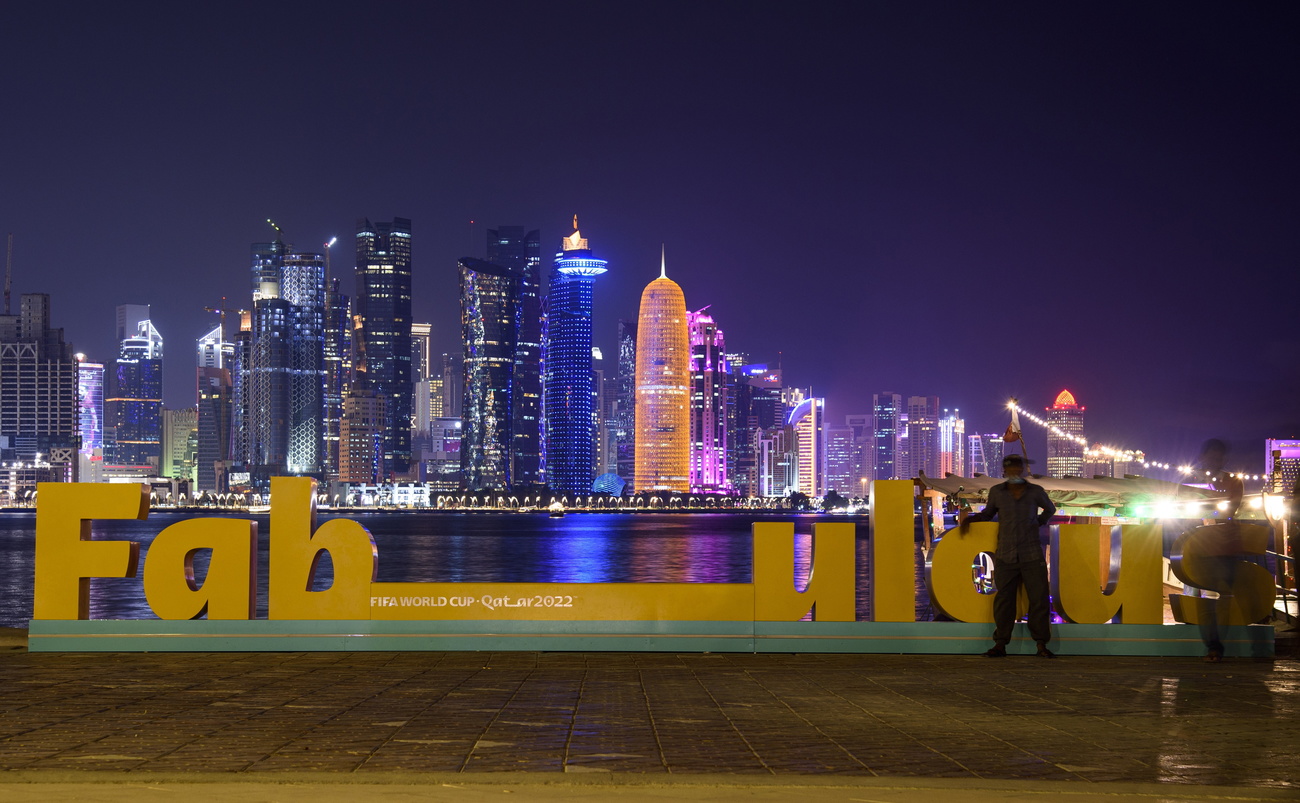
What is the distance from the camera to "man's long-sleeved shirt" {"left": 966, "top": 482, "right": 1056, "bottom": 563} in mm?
11227

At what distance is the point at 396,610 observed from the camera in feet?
38.2

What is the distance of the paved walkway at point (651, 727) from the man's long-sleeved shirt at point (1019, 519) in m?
1.12

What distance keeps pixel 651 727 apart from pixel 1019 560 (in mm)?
5441

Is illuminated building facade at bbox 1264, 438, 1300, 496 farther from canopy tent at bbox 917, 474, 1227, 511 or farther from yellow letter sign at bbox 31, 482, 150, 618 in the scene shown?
yellow letter sign at bbox 31, 482, 150, 618

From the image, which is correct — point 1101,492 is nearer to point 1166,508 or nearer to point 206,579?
point 1166,508

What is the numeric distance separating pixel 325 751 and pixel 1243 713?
5755mm

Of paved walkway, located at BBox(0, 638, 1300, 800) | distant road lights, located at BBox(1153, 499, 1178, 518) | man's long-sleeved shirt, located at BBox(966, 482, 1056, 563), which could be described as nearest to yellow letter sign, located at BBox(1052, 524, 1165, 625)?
man's long-sleeved shirt, located at BBox(966, 482, 1056, 563)

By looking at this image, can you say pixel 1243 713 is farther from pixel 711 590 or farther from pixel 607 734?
pixel 711 590

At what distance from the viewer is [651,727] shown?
7.05 metres

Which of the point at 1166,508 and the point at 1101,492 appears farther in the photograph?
the point at 1166,508

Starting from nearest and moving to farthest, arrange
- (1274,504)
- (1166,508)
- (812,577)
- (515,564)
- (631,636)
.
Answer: (631,636), (812,577), (1274,504), (1166,508), (515,564)

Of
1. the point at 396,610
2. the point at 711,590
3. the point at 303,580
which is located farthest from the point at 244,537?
the point at 711,590

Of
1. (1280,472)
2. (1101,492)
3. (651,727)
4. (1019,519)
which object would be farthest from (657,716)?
(1280,472)

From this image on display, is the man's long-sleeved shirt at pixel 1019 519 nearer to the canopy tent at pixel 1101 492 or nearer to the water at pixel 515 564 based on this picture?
the canopy tent at pixel 1101 492
